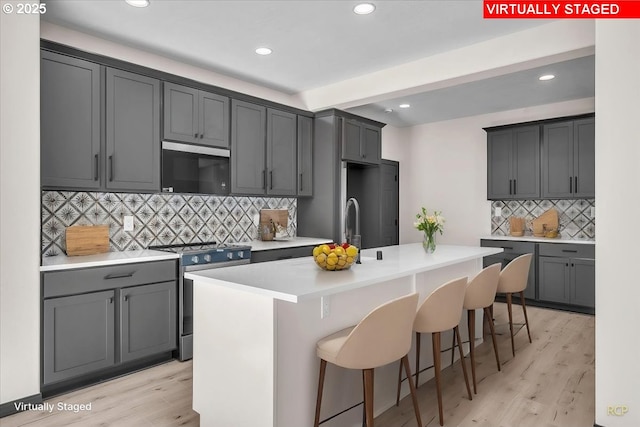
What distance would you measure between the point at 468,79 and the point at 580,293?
312cm

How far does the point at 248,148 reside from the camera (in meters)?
4.38

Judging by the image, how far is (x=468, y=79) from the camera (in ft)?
12.3

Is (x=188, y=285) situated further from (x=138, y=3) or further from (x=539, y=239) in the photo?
(x=539, y=239)

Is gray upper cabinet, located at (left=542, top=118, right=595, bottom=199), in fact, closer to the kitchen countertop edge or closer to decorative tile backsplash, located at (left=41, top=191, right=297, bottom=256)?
the kitchen countertop edge

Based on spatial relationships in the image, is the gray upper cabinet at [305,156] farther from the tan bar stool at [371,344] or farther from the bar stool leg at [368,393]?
the bar stool leg at [368,393]

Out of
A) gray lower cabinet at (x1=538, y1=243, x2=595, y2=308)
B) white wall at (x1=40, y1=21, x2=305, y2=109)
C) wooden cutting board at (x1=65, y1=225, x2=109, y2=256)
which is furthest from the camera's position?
gray lower cabinet at (x1=538, y1=243, x2=595, y2=308)

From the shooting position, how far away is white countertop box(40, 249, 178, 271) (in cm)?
282

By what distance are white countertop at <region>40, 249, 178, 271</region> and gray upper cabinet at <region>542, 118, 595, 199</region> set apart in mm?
4791

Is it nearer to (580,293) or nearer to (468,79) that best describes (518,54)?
(468,79)

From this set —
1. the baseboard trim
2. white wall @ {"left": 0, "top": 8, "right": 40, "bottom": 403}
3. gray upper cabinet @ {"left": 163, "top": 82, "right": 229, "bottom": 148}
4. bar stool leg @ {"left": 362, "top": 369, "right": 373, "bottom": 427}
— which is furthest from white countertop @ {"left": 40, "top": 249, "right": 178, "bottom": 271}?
bar stool leg @ {"left": 362, "top": 369, "right": 373, "bottom": 427}
